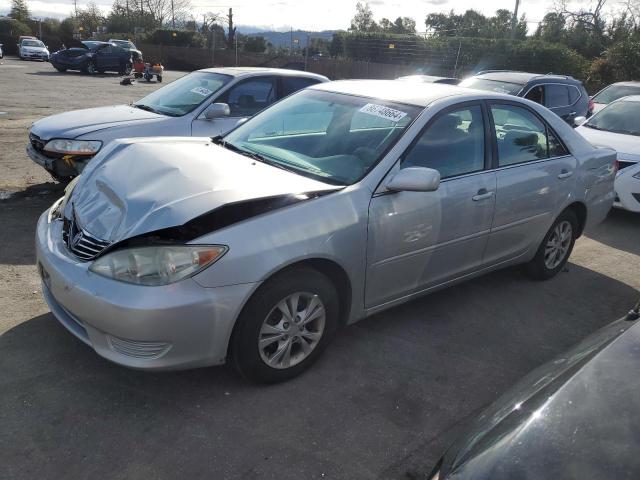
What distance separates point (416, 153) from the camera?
11.5 feet

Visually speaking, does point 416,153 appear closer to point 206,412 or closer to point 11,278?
point 206,412

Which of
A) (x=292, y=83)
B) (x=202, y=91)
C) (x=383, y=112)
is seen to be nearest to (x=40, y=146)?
(x=202, y=91)

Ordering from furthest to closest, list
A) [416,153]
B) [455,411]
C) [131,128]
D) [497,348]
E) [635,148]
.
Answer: [635,148] → [131,128] → [497,348] → [416,153] → [455,411]

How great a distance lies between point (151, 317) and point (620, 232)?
6123mm

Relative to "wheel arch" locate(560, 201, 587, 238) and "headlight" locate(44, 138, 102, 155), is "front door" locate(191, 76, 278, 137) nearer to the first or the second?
"headlight" locate(44, 138, 102, 155)

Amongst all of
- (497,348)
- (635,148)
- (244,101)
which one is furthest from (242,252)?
(635,148)

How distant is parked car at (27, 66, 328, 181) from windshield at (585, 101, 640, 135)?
14.0 ft

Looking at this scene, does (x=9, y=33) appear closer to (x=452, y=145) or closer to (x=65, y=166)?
(x=65, y=166)

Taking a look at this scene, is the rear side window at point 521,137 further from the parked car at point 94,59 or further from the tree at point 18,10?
the tree at point 18,10

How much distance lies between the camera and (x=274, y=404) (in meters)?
2.97

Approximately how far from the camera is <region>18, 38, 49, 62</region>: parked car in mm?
34562

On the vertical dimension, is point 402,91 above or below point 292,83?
above

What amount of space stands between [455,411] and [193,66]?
141 feet

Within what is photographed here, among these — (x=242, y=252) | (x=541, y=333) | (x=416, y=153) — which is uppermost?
(x=416, y=153)
